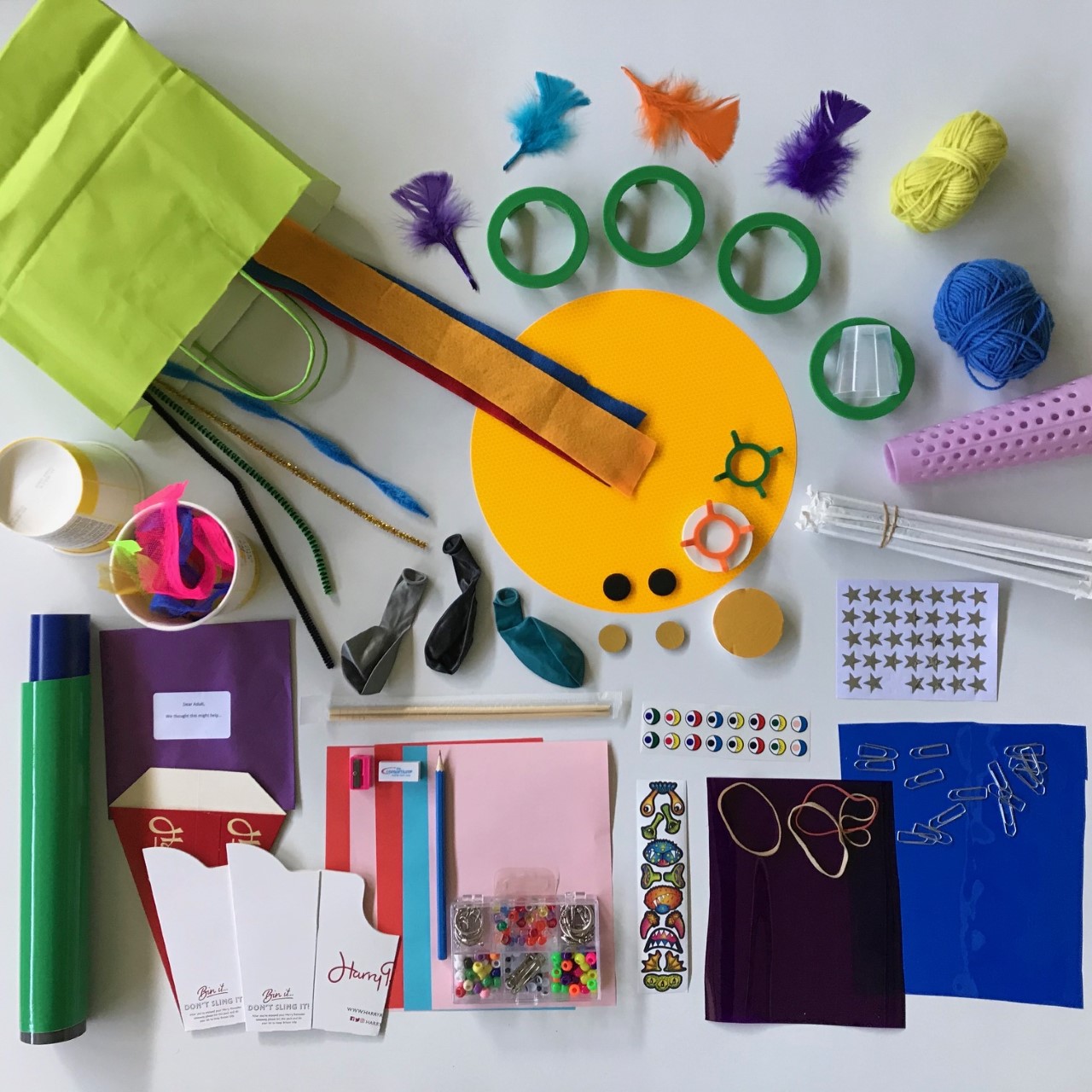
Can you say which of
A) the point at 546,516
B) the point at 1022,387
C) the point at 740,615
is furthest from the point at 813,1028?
the point at 1022,387

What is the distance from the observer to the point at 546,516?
40.2 inches

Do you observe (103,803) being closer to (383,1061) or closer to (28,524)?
(28,524)

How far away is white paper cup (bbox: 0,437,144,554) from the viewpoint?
3.12 feet

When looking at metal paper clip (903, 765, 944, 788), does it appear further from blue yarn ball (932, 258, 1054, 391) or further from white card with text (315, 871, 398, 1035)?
white card with text (315, 871, 398, 1035)

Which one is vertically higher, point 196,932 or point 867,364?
point 867,364

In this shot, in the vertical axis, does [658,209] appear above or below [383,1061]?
above

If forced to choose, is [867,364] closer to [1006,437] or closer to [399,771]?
[1006,437]

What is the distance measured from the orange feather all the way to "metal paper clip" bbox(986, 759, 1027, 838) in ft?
2.72

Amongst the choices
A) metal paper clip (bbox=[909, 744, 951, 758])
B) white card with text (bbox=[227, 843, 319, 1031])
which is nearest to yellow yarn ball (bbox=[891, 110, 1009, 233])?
metal paper clip (bbox=[909, 744, 951, 758])

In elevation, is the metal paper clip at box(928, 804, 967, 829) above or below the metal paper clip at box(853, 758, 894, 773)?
below

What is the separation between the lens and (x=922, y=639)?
39.5 inches

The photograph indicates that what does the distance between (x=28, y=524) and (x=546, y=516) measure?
0.61 metres

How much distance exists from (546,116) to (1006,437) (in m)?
0.67

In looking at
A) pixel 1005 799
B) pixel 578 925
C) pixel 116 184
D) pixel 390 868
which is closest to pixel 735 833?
pixel 578 925
